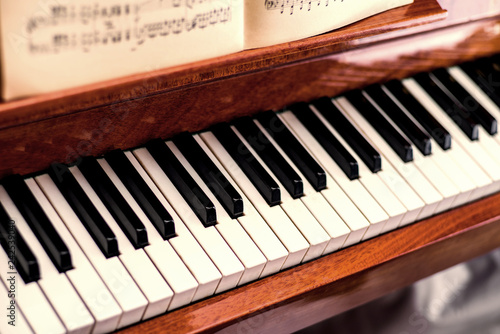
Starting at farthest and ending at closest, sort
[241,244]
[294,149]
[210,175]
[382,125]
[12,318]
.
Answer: [382,125] < [294,149] < [210,175] < [241,244] < [12,318]

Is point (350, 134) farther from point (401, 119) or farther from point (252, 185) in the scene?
point (252, 185)

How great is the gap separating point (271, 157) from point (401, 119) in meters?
0.39

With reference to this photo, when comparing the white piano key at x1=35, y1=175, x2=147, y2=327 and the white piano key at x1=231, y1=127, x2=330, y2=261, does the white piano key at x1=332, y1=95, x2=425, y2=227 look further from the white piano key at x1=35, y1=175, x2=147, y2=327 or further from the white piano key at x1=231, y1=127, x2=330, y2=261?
the white piano key at x1=35, y1=175, x2=147, y2=327

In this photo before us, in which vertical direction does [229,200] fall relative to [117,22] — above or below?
below

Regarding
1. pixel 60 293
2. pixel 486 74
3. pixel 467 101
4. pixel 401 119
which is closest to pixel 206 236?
pixel 60 293

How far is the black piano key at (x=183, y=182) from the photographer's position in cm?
125

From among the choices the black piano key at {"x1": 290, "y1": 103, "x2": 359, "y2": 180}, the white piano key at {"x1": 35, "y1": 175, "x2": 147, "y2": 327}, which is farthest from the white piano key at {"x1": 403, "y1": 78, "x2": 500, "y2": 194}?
the white piano key at {"x1": 35, "y1": 175, "x2": 147, "y2": 327}

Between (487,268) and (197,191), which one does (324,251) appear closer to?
(197,191)

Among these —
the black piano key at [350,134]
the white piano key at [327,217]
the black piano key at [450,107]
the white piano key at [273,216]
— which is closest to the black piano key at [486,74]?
the black piano key at [450,107]

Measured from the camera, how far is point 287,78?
1.50 metres

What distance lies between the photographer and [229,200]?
4.23 feet

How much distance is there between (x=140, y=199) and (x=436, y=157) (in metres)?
0.72

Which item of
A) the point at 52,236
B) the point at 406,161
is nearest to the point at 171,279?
the point at 52,236

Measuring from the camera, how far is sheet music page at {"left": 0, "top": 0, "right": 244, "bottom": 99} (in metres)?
0.99
